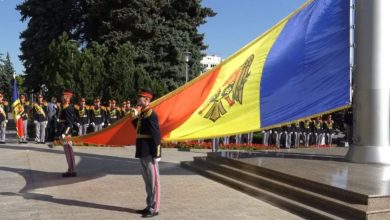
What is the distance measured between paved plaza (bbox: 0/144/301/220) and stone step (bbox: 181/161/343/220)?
0.43 ft

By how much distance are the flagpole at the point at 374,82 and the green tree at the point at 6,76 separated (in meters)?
67.1

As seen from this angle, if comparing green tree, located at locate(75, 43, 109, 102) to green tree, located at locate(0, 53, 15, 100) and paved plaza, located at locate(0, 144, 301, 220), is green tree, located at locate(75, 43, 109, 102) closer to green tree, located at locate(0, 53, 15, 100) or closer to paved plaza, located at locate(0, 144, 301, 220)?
paved plaza, located at locate(0, 144, 301, 220)

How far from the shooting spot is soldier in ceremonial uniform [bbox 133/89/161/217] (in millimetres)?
7949

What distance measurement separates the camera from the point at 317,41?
11062 millimetres

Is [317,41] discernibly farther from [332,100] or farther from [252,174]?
[252,174]

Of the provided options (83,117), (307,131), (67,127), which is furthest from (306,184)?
(307,131)

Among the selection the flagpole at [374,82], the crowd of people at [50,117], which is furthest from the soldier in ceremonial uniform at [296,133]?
the flagpole at [374,82]

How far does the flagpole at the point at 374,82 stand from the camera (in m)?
10.4

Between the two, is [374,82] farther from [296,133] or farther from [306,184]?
[296,133]

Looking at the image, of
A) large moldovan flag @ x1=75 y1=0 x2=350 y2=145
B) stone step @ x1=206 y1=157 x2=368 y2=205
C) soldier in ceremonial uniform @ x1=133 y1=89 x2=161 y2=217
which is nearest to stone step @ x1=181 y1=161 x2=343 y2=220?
stone step @ x1=206 y1=157 x2=368 y2=205

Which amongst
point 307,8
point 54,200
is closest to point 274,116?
point 307,8

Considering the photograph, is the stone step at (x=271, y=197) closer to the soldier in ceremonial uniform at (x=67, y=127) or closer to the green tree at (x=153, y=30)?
the soldier in ceremonial uniform at (x=67, y=127)

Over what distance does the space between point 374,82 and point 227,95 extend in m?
3.04

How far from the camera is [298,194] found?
27.4 feet
